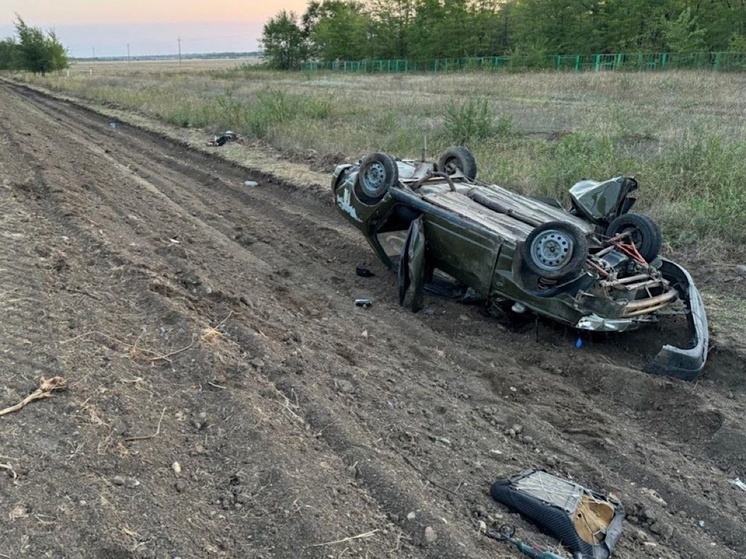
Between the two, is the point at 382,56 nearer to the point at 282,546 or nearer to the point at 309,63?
the point at 309,63

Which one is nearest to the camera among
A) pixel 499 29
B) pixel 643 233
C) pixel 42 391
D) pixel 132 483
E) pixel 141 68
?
pixel 132 483

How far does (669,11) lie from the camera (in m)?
42.1

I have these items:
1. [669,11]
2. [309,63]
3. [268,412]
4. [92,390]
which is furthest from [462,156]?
[309,63]

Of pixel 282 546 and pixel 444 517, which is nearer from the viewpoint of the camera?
pixel 282 546

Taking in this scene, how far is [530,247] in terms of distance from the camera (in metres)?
4.96

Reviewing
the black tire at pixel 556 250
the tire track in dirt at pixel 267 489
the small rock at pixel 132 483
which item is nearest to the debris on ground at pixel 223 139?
the tire track in dirt at pixel 267 489

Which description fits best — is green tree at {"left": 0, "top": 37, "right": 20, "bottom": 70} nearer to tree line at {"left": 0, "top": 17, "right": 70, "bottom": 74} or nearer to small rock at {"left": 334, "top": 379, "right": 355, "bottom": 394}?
tree line at {"left": 0, "top": 17, "right": 70, "bottom": 74}

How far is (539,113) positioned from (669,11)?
30737mm

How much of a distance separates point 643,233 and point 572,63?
41280mm

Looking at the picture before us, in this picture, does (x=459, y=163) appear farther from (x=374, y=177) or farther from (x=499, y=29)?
(x=499, y=29)

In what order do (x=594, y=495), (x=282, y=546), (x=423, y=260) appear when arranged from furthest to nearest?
(x=423, y=260), (x=594, y=495), (x=282, y=546)

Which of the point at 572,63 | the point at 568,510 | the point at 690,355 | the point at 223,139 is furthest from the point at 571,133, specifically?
the point at 572,63

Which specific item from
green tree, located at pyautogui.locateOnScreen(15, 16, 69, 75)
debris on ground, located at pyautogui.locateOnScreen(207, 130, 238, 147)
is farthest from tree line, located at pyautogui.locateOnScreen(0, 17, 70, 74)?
debris on ground, located at pyautogui.locateOnScreen(207, 130, 238, 147)

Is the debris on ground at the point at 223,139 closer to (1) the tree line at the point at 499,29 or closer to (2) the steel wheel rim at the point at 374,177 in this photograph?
(2) the steel wheel rim at the point at 374,177
